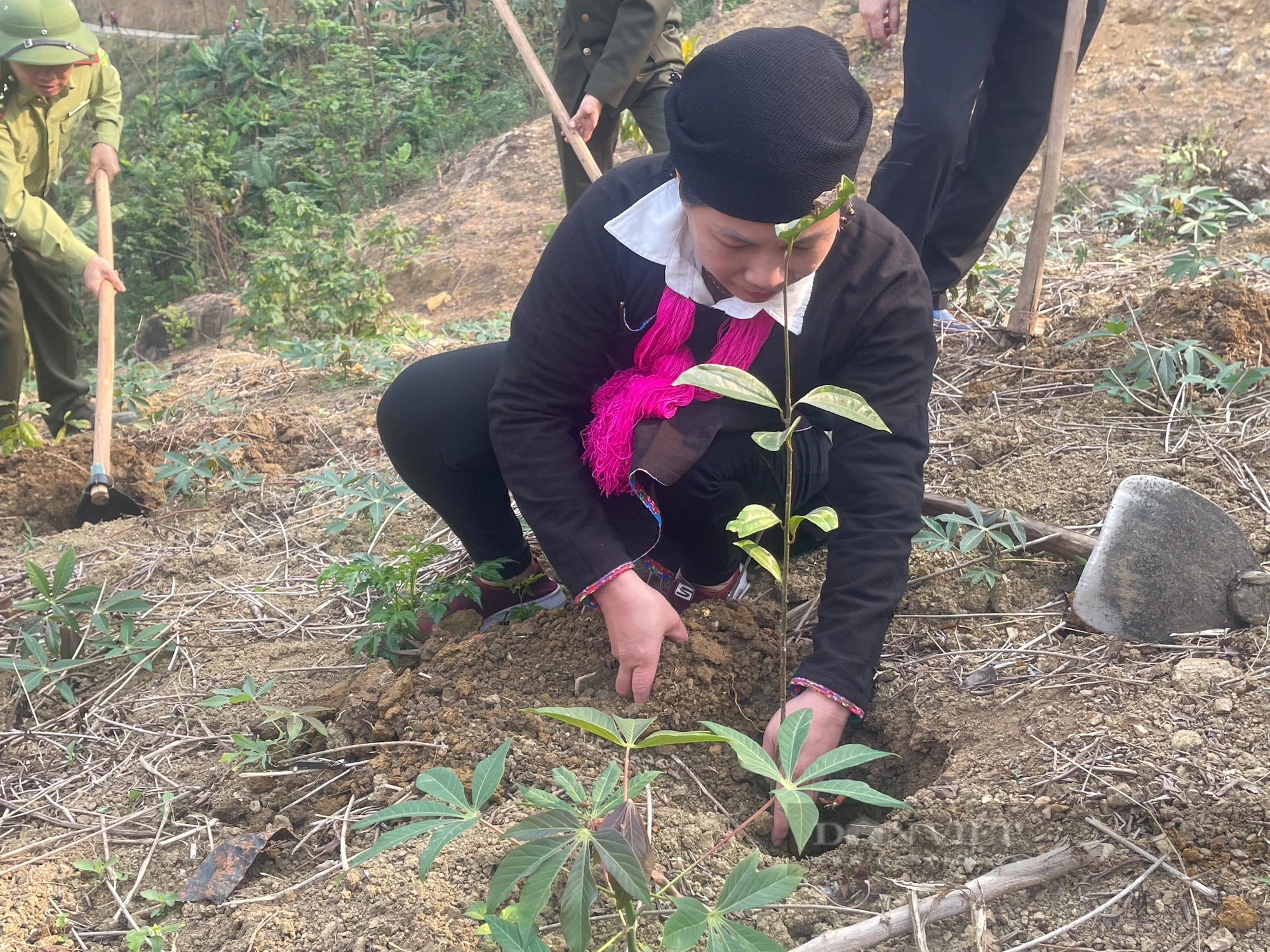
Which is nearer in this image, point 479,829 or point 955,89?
point 479,829

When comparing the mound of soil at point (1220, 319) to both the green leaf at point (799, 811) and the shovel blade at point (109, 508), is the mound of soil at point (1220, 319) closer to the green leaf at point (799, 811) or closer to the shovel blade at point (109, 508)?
the green leaf at point (799, 811)

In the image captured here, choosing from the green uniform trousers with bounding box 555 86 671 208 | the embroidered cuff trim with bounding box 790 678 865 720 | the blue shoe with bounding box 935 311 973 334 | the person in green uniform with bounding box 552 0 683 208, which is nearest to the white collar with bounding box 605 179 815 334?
the embroidered cuff trim with bounding box 790 678 865 720

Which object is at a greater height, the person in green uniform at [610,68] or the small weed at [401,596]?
the person in green uniform at [610,68]

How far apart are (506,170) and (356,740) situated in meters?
Answer: 7.93

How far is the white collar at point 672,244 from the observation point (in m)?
1.62

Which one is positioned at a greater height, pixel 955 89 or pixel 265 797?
pixel 955 89

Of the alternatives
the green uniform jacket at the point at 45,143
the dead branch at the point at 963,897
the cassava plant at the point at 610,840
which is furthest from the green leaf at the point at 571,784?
the green uniform jacket at the point at 45,143

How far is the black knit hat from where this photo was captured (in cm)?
135

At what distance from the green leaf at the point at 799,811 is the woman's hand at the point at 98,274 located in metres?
3.17

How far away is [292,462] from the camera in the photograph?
3373 mm

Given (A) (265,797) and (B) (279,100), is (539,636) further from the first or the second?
(B) (279,100)

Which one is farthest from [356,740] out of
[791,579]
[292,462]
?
[292,462]

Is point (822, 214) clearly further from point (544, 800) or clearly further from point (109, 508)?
point (109, 508)

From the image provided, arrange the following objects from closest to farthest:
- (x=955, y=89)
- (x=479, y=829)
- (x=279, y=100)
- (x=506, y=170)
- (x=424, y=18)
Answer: (x=479, y=829) → (x=955, y=89) → (x=506, y=170) → (x=279, y=100) → (x=424, y=18)
